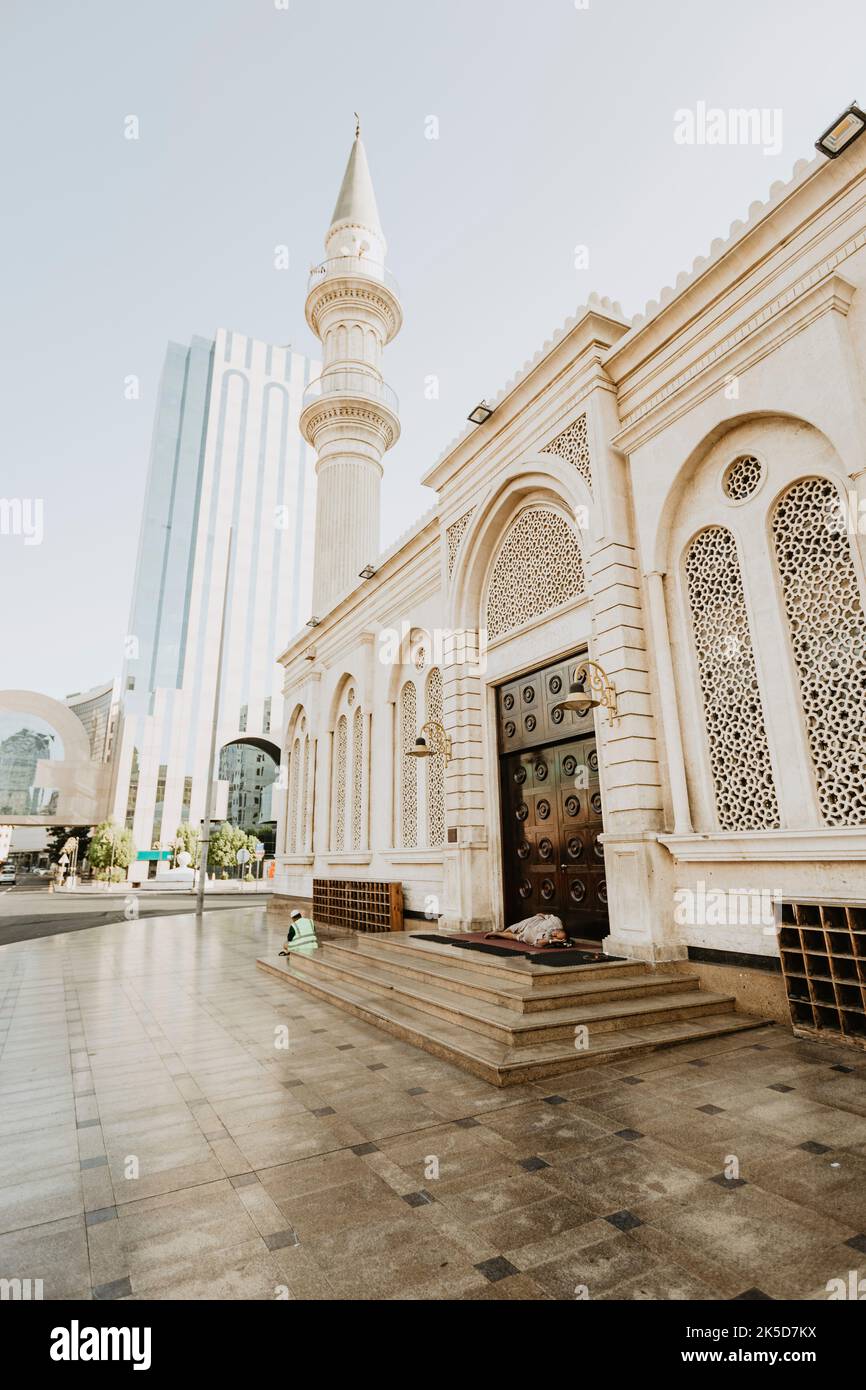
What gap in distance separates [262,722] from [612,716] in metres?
40.9

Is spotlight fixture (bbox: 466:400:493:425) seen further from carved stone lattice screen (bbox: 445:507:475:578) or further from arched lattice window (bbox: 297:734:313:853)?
arched lattice window (bbox: 297:734:313:853)

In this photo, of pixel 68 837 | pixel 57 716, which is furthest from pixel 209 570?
pixel 68 837

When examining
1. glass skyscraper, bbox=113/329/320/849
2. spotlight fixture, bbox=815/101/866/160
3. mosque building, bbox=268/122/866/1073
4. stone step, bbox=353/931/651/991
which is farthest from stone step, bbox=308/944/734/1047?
glass skyscraper, bbox=113/329/320/849

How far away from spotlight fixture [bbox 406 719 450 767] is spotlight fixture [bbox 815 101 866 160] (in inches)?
287

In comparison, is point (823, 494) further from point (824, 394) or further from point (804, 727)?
point (804, 727)

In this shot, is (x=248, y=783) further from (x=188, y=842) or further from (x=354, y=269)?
(x=354, y=269)

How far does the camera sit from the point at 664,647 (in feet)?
21.8

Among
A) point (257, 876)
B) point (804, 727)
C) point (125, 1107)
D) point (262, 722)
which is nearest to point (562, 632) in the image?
point (804, 727)

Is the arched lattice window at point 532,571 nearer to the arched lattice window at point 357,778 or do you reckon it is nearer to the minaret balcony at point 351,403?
the arched lattice window at point 357,778

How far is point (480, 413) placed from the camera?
8.95m

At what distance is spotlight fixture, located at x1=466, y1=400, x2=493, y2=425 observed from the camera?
29.1 ft

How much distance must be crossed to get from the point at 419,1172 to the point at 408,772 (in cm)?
885
